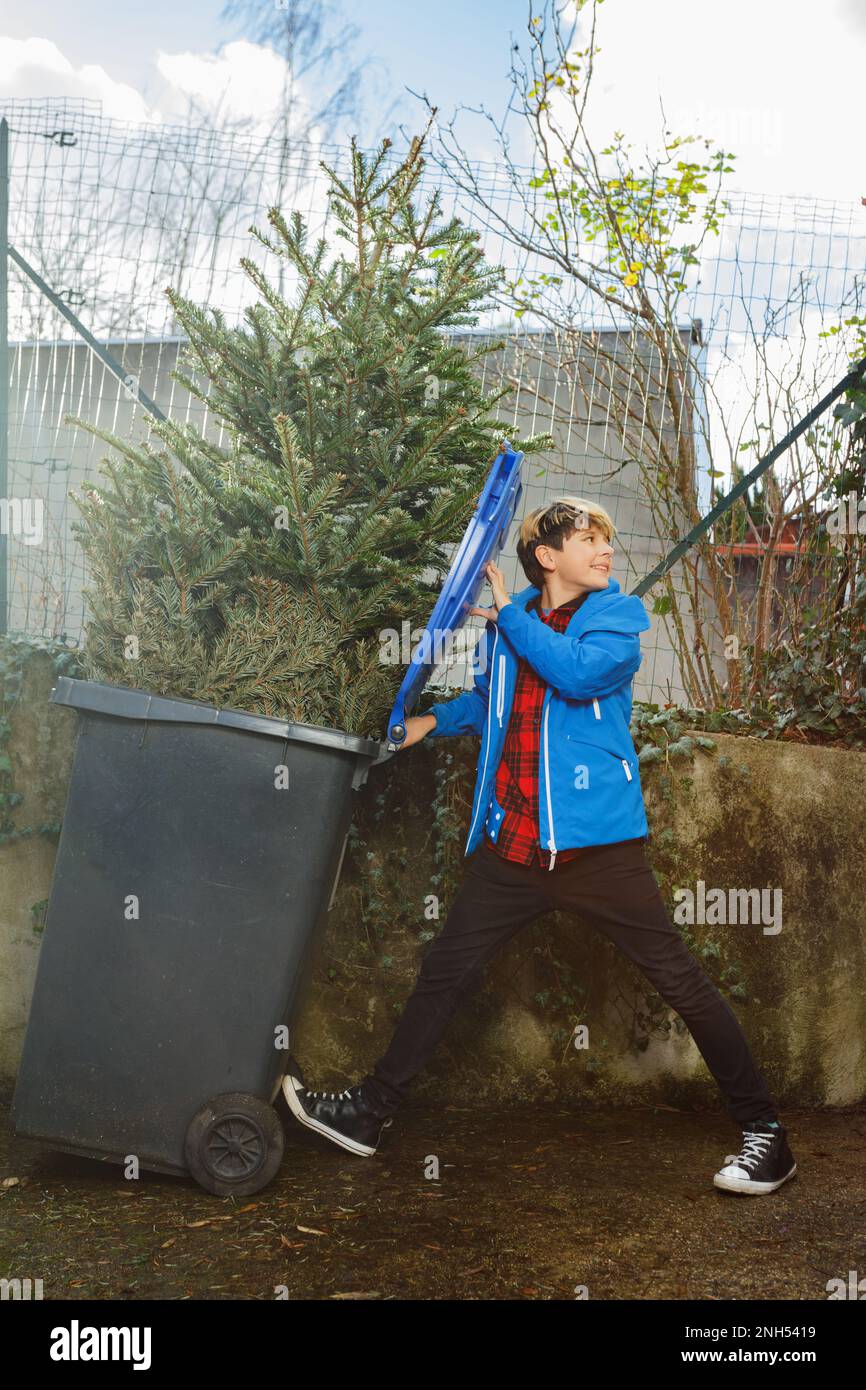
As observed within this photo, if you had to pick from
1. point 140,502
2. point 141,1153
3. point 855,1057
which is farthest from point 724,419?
point 141,1153

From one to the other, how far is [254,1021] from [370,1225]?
1.67 ft

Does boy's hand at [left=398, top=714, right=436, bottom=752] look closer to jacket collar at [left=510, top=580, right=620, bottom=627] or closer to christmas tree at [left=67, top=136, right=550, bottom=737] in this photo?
christmas tree at [left=67, top=136, right=550, bottom=737]

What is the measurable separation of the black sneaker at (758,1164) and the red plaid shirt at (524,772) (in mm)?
846

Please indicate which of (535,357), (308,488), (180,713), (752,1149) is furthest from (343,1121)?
(535,357)

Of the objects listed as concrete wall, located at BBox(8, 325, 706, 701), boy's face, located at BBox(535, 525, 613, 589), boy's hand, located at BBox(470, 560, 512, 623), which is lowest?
boy's hand, located at BBox(470, 560, 512, 623)

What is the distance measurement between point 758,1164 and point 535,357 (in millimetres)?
3343

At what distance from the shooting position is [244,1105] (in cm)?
268

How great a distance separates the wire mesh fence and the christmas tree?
1.11 metres

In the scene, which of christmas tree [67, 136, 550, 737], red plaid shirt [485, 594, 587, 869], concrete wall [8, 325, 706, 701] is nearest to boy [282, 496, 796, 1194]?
red plaid shirt [485, 594, 587, 869]

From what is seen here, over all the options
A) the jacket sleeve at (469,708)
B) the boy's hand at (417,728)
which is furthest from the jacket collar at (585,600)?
the boy's hand at (417,728)

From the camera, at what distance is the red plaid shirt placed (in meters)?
2.89

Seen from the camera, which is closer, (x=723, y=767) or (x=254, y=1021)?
(x=254, y=1021)

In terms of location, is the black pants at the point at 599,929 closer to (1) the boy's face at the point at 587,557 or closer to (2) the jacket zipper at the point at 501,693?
(2) the jacket zipper at the point at 501,693
